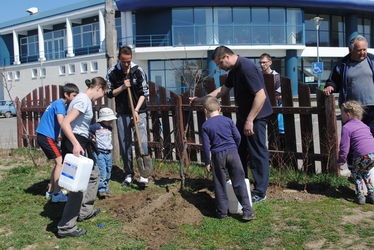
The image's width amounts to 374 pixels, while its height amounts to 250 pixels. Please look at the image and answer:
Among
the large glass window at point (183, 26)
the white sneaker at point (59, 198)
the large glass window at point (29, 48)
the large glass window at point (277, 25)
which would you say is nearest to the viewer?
the white sneaker at point (59, 198)

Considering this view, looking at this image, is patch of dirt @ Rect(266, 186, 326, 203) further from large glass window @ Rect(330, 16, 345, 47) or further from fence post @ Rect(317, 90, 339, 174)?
large glass window @ Rect(330, 16, 345, 47)

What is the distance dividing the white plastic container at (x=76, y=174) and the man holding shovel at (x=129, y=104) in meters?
1.82

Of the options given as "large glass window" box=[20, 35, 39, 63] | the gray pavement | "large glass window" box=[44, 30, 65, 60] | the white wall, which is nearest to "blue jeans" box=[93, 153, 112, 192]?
the gray pavement

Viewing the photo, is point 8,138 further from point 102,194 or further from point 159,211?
point 159,211

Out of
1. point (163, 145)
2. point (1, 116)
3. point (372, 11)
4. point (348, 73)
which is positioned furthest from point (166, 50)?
point (348, 73)

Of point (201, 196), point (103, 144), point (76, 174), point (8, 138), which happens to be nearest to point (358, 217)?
point (201, 196)

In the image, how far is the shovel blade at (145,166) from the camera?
6113mm

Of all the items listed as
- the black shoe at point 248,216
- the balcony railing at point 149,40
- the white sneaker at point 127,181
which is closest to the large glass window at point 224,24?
the balcony railing at point 149,40

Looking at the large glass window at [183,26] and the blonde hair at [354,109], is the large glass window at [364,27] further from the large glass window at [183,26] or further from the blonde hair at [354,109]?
the blonde hair at [354,109]

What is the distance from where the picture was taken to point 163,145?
25.3 ft

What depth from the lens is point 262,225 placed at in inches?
171

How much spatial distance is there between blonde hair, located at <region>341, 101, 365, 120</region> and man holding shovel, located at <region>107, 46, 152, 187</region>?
2.80 m

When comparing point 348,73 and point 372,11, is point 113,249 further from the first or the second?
point 372,11

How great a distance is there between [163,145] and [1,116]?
29.4 metres
